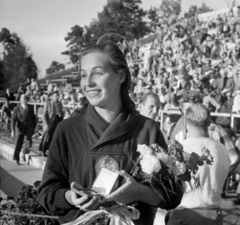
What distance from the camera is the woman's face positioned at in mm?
1803

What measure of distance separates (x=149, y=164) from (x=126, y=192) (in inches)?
5.8

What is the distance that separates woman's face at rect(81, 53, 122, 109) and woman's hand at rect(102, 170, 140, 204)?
0.39 meters

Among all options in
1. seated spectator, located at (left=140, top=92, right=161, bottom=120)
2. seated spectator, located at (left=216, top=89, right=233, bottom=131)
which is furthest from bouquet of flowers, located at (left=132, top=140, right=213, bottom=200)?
seated spectator, located at (left=216, top=89, right=233, bottom=131)

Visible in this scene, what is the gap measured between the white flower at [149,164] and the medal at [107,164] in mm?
145

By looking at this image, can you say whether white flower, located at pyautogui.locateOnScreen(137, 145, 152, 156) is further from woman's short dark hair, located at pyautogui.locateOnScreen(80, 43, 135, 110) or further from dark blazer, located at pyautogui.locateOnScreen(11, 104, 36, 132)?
dark blazer, located at pyautogui.locateOnScreen(11, 104, 36, 132)

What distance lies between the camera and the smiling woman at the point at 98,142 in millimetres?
1756

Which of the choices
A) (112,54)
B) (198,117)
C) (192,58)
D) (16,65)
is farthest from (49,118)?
(16,65)

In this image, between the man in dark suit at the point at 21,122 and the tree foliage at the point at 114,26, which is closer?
the man in dark suit at the point at 21,122

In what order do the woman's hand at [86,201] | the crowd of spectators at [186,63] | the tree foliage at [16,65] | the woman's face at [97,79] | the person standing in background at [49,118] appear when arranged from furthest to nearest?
1. the tree foliage at [16,65]
2. the crowd of spectators at [186,63]
3. the person standing in background at [49,118]
4. the woman's face at [97,79]
5. the woman's hand at [86,201]

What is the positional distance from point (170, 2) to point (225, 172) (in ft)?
184

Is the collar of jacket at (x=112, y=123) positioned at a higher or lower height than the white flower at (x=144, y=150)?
higher

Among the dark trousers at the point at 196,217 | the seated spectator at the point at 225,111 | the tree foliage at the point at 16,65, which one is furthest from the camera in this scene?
the tree foliage at the point at 16,65

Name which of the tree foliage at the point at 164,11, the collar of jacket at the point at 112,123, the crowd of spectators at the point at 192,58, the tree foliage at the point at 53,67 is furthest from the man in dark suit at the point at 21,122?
the tree foliage at the point at 53,67

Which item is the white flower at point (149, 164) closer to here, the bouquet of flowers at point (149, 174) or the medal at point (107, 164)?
the bouquet of flowers at point (149, 174)
